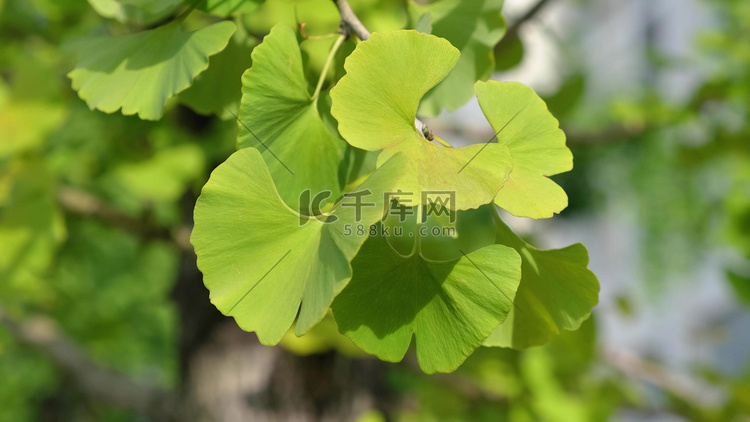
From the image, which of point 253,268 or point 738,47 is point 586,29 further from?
point 253,268

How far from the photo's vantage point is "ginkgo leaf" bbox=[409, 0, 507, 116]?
29cm

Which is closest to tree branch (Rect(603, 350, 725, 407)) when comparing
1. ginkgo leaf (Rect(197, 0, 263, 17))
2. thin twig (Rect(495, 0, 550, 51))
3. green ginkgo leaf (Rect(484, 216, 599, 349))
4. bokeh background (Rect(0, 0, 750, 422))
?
bokeh background (Rect(0, 0, 750, 422))

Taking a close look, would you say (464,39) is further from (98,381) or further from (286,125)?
(98,381)

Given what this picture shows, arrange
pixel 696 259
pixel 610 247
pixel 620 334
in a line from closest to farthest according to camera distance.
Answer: pixel 696 259, pixel 620 334, pixel 610 247

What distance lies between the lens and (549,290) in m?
0.24

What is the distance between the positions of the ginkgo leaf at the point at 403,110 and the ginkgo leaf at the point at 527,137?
0.02 m

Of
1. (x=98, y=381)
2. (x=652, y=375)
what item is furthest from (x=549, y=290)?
(x=652, y=375)

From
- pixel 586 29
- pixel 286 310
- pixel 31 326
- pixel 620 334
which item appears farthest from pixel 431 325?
pixel 586 29

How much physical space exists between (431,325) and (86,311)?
1.85 meters

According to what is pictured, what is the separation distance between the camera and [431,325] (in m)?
Answer: 0.21

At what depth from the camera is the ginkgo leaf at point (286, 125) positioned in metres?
0.22

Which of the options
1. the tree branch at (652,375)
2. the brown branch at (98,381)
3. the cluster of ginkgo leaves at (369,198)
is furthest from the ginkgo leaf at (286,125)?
the tree branch at (652,375)

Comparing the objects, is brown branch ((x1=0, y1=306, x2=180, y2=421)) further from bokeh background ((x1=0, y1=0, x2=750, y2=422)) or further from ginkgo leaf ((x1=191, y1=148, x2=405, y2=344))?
ginkgo leaf ((x1=191, y1=148, x2=405, y2=344))

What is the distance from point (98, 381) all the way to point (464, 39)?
804 mm
